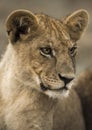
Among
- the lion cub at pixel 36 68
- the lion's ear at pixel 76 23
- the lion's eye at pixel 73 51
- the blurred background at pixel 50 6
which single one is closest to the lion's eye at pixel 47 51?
the lion cub at pixel 36 68

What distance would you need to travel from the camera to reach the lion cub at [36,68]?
19.1ft

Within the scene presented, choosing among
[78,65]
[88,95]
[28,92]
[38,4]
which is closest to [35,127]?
[28,92]

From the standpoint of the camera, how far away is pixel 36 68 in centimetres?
587

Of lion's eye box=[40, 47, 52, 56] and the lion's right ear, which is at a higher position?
the lion's right ear

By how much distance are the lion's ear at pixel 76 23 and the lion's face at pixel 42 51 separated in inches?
3.7

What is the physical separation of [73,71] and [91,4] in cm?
838

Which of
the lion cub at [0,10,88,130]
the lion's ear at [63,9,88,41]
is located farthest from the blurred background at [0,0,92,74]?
the lion cub at [0,10,88,130]

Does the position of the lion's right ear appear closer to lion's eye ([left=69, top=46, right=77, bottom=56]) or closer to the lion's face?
the lion's face

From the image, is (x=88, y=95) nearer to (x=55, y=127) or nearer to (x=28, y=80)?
(x=55, y=127)

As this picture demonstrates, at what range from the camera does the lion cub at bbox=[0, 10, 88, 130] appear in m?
5.84

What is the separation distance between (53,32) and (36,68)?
0.96ft

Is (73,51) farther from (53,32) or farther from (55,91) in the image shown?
(55,91)

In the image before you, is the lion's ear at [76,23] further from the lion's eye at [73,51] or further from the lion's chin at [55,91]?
the lion's chin at [55,91]

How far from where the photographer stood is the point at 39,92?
6.11m
